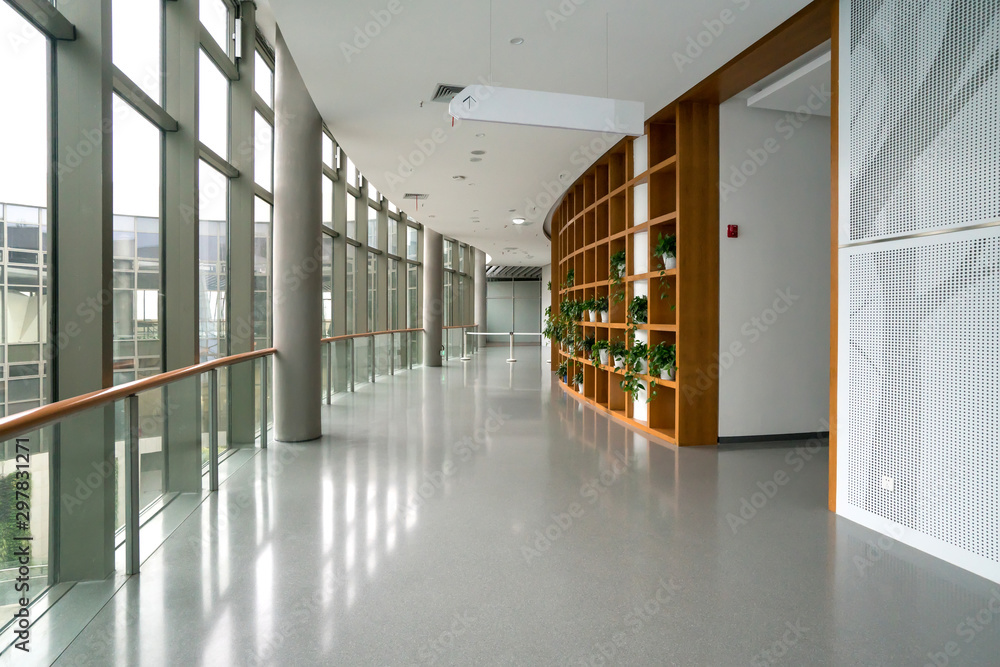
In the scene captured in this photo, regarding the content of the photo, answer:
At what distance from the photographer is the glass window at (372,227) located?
40.1 ft

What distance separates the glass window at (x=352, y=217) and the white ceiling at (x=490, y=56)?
10.9 feet

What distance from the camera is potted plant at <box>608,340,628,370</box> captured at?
24.0 feet

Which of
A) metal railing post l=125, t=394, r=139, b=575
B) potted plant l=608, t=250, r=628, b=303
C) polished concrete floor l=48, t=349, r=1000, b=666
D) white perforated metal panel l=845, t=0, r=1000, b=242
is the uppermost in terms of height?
white perforated metal panel l=845, t=0, r=1000, b=242

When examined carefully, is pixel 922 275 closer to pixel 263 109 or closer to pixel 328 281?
pixel 263 109

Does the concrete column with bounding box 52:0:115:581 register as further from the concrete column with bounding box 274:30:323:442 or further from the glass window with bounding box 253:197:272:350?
the glass window with bounding box 253:197:272:350

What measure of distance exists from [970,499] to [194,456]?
461 centimetres

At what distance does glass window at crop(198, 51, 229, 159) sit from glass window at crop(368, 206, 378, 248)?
5.92m

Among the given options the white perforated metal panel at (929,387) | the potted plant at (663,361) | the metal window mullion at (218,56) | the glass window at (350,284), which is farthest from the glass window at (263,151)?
the white perforated metal panel at (929,387)

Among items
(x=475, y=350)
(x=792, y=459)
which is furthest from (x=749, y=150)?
(x=475, y=350)

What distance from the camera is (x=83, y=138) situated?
10.2 feet

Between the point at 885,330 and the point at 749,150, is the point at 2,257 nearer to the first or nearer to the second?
the point at 885,330

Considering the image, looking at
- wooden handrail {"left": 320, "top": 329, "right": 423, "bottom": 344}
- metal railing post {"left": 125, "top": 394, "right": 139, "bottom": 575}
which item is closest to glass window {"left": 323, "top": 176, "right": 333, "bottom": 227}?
wooden handrail {"left": 320, "top": 329, "right": 423, "bottom": 344}

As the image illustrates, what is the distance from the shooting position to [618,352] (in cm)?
739

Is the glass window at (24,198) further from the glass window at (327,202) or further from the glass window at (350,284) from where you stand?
the glass window at (350,284)
